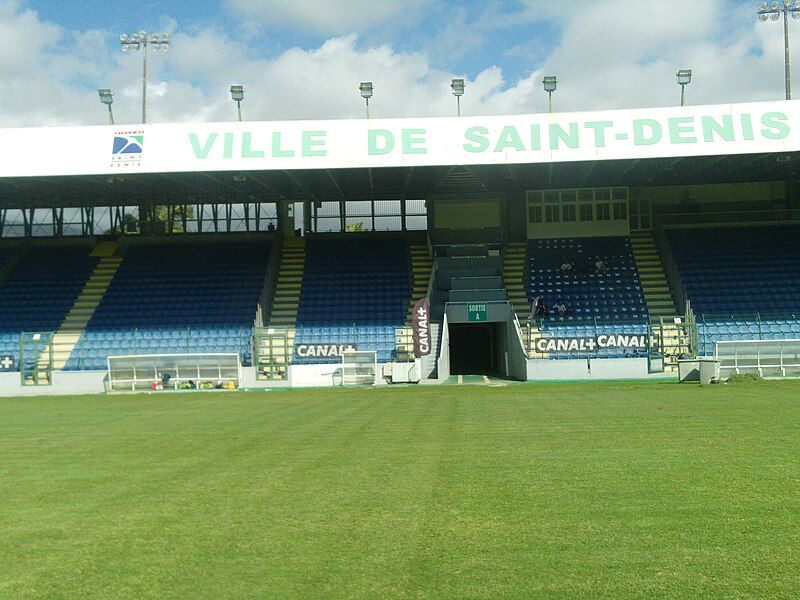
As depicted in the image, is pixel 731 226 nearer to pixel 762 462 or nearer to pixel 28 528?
pixel 762 462

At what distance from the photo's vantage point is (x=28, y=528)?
21.9 ft

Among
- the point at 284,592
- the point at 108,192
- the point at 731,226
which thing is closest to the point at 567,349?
the point at 731,226

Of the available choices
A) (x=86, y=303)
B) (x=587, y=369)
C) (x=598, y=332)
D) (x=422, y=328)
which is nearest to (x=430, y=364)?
(x=422, y=328)

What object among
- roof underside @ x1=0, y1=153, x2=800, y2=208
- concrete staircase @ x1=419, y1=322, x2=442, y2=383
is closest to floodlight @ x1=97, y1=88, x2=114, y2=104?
roof underside @ x1=0, y1=153, x2=800, y2=208

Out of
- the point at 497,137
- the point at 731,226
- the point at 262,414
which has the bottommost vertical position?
the point at 262,414

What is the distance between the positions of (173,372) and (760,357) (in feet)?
67.8

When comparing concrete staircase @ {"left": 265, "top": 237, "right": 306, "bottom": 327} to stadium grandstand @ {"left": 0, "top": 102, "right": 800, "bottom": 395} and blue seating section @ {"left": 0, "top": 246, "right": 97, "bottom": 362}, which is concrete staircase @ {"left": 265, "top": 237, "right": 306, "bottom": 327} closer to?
stadium grandstand @ {"left": 0, "top": 102, "right": 800, "bottom": 395}

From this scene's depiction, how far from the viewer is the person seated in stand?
34.3 meters

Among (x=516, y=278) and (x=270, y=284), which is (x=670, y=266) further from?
(x=270, y=284)

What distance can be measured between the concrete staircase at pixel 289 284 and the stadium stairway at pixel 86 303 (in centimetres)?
792

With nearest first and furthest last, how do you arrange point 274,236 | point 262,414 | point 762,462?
point 762,462 < point 262,414 < point 274,236

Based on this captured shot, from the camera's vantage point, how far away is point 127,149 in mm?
29719

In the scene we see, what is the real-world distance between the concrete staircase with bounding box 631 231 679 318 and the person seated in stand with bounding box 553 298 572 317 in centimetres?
357

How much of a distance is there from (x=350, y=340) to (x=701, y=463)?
965 inches
